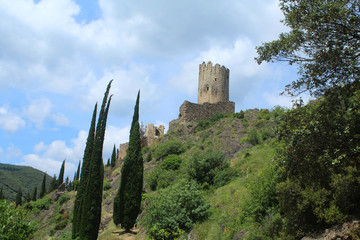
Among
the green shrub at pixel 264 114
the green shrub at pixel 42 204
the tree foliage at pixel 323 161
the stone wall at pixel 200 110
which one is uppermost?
the stone wall at pixel 200 110

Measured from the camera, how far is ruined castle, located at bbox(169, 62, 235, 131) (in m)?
38.8

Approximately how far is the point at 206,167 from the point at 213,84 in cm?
2291

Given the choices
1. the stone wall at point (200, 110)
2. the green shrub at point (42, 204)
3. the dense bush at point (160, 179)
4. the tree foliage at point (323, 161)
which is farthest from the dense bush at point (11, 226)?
the green shrub at point (42, 204)

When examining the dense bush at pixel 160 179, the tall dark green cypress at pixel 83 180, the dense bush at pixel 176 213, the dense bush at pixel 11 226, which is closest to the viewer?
the dense bush at pixel 11 226

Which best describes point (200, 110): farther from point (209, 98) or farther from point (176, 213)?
point (176, 213)

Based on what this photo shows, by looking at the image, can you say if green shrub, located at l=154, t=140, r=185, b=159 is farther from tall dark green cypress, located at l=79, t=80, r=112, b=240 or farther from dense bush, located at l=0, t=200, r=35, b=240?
dense bush, located at l=0, t=200, r=35, b=240

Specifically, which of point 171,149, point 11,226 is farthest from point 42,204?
point 11,226

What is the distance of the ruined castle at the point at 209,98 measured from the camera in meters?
38.8

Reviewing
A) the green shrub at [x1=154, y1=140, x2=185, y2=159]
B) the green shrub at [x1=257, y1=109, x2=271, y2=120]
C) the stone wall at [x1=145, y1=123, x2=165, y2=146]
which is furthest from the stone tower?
the green shrub at [x1=154, y1=140, x2=185, y2=159]

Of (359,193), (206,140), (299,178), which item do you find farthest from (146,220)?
(206,140)

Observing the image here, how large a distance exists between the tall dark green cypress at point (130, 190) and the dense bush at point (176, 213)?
4281 millimetres

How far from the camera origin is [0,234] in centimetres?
919

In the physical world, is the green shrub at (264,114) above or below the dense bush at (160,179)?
above

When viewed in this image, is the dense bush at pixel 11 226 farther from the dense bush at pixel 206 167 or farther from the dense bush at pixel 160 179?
the dense bush at pixel 160 179
